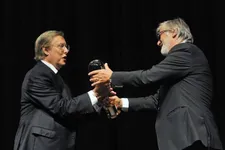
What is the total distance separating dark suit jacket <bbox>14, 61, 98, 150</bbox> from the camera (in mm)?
2299

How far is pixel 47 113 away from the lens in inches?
92.4

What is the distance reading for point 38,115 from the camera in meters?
2.34

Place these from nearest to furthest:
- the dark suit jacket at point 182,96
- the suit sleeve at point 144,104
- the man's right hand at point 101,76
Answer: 1. the dark suit jacket at point 182,96
2. the man's right hand at point 101,76
3. the suit sleeve at point 144,104

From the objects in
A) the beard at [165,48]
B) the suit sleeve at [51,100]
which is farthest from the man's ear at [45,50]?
the beard at [165,48]

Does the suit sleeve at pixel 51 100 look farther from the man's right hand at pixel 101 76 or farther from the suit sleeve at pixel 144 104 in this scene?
the suit sleeve at pixel 144 104

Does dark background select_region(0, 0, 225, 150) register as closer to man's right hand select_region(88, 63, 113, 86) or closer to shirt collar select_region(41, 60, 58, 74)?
shirt collar select_region(41, 60, 58, 74)

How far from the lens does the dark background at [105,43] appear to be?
321 cm

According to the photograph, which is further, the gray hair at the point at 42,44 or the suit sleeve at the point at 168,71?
the gray hair at the point at 42,44

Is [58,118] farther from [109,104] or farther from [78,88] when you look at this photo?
[78,88]

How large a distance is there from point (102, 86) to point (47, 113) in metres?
0.30

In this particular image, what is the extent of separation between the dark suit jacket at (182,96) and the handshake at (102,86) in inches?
3.2

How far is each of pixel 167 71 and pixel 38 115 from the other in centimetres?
67

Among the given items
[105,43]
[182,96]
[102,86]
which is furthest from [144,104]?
[105,43]
